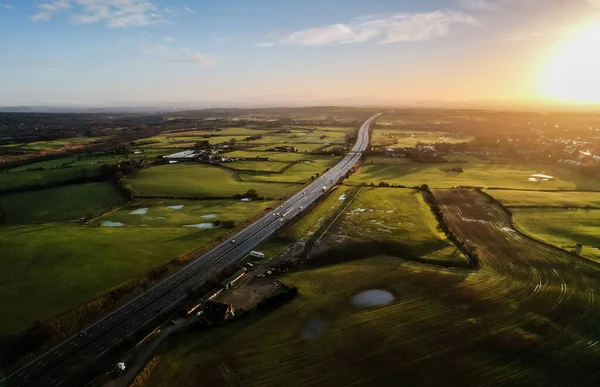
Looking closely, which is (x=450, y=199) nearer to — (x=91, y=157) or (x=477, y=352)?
(x=477, y=352)

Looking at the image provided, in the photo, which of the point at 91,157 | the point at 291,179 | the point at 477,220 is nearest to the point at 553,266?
the point at 477,220

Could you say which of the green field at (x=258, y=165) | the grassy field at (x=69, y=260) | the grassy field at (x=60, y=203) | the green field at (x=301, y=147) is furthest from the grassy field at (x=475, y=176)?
the grassy field at (x=60, y=203)

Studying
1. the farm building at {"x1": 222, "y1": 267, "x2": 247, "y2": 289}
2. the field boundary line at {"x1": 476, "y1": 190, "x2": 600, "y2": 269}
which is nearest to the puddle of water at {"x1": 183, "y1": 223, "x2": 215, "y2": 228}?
the farm building at {"x1": 222, "y1": 267, "x2": 247, "y2": 289}

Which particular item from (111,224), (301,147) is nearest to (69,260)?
(111,224)

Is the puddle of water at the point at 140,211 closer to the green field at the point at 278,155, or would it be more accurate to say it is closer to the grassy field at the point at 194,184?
the grassy field at the point at 194,184

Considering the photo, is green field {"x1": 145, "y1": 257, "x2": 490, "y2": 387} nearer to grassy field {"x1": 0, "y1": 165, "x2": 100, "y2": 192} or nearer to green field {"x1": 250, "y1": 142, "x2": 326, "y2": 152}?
grassy field {"x1": 0, "y1": 165, "x2": 100, "y2": 192}

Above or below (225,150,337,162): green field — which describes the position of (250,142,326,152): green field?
above
